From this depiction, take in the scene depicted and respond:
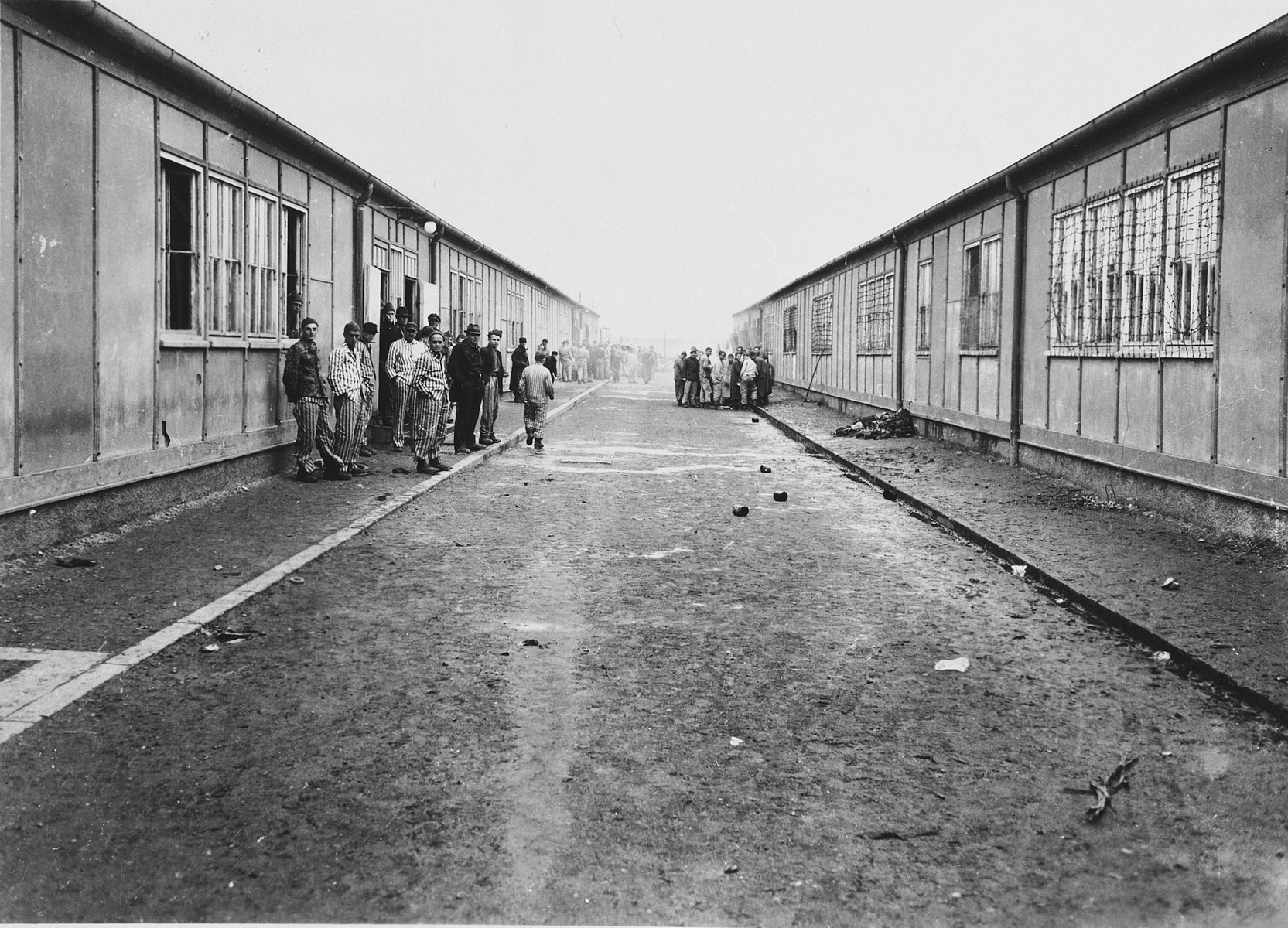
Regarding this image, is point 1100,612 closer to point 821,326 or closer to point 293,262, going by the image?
point 293,262

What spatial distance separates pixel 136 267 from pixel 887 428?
1350 centimetres

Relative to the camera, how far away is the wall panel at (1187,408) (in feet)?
32.0

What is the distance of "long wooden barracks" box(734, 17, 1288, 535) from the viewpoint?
29.1 ft

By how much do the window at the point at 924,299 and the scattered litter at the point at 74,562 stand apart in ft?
50.3

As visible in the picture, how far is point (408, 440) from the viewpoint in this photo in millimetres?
16891

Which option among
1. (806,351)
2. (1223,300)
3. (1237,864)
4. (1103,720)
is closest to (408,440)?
(1223,300)

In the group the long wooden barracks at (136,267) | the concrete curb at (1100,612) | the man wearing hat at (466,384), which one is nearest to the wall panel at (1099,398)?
the concrete curb at (1100,612)

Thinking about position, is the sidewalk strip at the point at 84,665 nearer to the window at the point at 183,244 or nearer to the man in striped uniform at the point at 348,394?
the window at the point at 183,244

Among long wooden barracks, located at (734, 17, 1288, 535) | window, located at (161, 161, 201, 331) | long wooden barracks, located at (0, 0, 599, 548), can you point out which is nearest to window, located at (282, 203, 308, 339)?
long wooden barracks, located at (0, 0, 599, 548)

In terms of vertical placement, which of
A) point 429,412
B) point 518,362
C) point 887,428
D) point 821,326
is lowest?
point 887,428

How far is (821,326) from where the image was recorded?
34000 millimetres

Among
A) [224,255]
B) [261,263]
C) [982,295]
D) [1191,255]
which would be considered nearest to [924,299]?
[982,295]

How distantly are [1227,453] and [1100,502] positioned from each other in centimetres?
220

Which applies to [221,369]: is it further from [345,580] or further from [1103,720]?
[1103,720]
